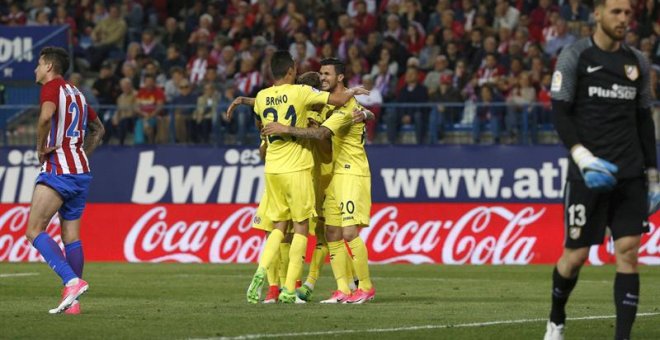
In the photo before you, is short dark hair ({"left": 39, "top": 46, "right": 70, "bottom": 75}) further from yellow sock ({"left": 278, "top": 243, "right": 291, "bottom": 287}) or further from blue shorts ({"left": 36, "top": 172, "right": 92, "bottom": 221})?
yellow sock ({"left": 278, "top": 243, "right": 291, "bottom": 287})

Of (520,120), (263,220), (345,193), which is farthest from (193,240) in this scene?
(345,193)

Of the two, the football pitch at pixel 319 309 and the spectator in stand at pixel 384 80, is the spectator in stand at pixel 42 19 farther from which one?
the football pitch at pixel 319 309

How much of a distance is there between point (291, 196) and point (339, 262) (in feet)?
3.00

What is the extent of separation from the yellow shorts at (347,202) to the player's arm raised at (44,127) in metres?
3.04

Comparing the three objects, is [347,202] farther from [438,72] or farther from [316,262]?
[438,72]

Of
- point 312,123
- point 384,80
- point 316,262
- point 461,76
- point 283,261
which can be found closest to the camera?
point 312,123

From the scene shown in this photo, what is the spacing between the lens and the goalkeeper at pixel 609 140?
9.04 meters

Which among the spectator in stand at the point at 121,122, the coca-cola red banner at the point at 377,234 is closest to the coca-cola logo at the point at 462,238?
the coca-cola red banner at the point at 377,234

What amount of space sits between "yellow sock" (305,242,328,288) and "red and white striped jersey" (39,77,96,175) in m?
2.92

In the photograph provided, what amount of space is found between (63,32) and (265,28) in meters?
3.99

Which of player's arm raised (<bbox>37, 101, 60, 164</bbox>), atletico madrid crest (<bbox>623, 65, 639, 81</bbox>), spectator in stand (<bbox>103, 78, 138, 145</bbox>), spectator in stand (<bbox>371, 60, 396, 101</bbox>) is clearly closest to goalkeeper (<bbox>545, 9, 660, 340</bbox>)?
atletico madrid crest (<bbox>623, 65, 639, 81</bbox>)

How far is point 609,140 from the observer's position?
29.8 ft

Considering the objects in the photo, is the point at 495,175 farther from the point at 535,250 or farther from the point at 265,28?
the point at 265,28

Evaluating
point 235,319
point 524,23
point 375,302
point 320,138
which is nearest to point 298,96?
point 320,138
